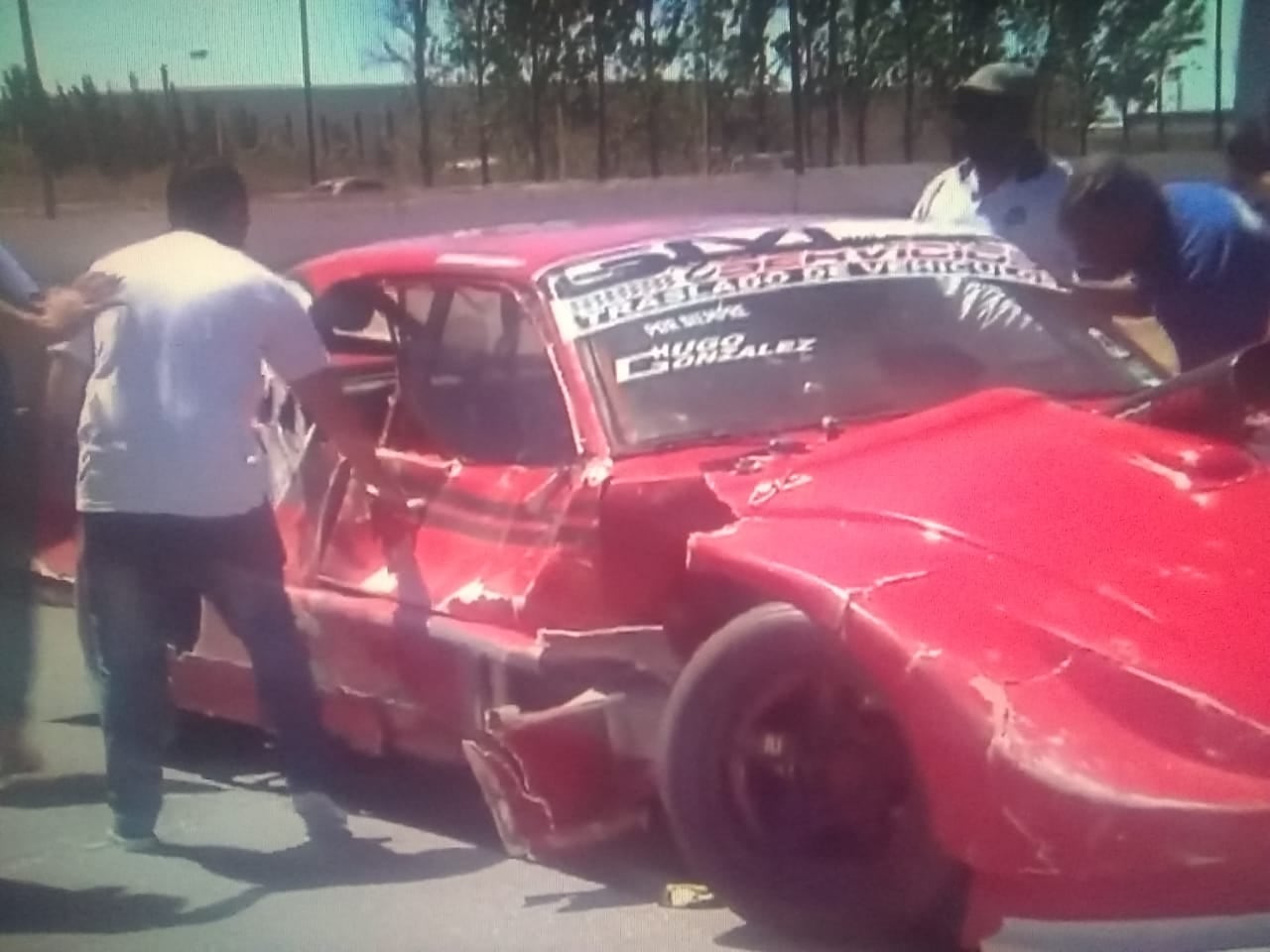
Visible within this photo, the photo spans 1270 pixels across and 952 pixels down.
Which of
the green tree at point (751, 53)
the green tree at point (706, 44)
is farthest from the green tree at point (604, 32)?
the green tree at point (751, 53)

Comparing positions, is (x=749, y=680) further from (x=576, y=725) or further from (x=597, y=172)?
(x=597, y=172)

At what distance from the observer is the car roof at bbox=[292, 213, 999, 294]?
434 centimetres

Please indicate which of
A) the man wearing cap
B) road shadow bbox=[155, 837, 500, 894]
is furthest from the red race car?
the man wearing cap

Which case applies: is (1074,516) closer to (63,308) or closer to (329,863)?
(329,863)

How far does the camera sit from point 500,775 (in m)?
3.67

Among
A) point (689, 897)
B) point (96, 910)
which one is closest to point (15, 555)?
point (96, 910)

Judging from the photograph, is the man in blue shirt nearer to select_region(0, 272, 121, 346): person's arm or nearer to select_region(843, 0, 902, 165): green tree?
select_region(843, 0, 902, 165): green tree

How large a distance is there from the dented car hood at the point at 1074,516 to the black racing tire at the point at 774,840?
17cm

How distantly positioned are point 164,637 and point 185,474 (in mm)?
455

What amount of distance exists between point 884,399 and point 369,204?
153 centimetres

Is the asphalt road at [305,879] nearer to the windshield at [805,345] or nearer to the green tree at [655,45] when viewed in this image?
the windshield at [805,345]

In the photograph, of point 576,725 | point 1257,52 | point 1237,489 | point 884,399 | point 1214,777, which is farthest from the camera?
point 1257,52

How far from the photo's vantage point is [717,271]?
4.19 meters

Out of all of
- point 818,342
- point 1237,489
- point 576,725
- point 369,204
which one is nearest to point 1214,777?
point 1237,489
